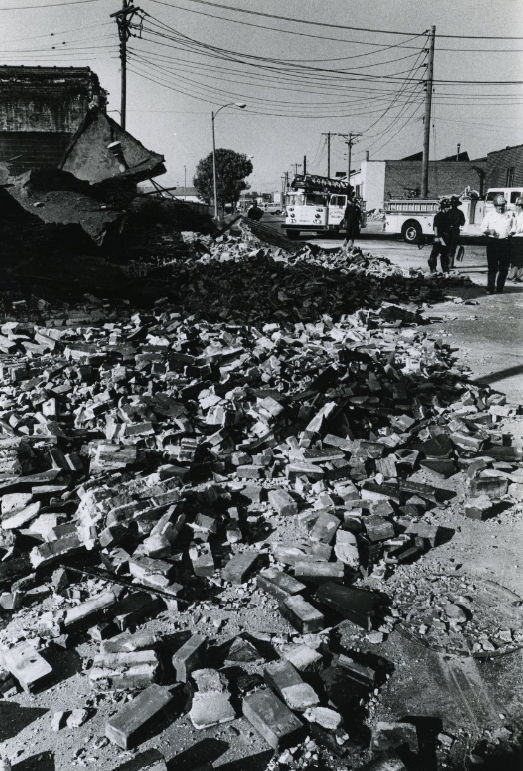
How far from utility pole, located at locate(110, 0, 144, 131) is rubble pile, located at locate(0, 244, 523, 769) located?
20.8m

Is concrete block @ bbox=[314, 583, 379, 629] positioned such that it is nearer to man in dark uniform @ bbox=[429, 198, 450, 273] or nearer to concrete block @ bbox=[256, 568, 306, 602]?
concrete block @ bbox=[256, 568, 306, 602]

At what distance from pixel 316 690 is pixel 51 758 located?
111 centimetres

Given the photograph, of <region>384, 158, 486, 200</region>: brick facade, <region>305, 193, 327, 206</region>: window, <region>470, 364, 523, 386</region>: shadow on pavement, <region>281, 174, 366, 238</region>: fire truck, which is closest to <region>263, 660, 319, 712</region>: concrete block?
<region>470, 364, 523, 386</region>: shadow on pavement

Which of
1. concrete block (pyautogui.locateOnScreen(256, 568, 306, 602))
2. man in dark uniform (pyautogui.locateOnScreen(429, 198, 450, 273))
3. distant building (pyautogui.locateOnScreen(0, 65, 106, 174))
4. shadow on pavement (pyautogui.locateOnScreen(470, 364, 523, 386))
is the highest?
distant building (pyautogui.locateOnScreen(0, 65, 106, 174))

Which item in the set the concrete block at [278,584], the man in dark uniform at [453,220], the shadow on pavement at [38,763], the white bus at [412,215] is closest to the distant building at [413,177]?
the white bus at [412,215]

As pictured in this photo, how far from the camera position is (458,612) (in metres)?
3.04

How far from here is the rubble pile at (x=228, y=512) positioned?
2.58 metres

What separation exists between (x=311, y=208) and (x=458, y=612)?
28.5 m

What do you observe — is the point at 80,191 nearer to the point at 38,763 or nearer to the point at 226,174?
the point at 38,763

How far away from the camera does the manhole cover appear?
2869 mm

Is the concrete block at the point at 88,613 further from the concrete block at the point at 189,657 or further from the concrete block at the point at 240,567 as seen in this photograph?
the concrete block at the point at 240,567

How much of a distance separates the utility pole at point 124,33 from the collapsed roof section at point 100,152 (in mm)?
11253

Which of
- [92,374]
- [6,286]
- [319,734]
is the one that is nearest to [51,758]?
[319,734]

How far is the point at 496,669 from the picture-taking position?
2.71 metres
